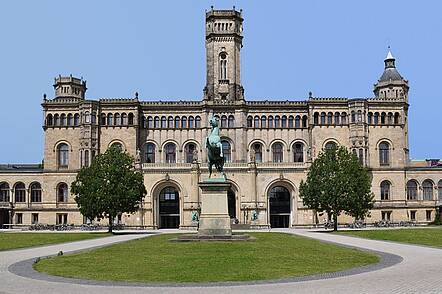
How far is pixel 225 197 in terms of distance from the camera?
1777 inches

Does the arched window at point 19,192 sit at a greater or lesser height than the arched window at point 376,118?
lesser

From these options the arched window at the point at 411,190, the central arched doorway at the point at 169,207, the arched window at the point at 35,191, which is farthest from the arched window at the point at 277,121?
the arched window at the point at 35,191

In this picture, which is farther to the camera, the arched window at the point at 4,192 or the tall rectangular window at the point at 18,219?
the arched window at the point at 4,192

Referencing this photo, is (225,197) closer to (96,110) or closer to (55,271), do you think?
(55,271)

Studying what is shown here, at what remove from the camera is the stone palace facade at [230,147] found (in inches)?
3789

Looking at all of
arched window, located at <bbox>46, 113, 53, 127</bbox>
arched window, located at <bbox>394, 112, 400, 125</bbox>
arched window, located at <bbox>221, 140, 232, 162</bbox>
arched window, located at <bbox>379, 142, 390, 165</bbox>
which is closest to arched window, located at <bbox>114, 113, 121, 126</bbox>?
arched window, located at <bbox>46, 113, 53, 127</bbox>

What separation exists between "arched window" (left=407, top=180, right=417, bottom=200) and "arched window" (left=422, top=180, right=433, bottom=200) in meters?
1.49

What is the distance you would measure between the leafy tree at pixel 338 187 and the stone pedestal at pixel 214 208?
32.8 m

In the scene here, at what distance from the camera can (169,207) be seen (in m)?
98.0

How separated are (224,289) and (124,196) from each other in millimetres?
54433

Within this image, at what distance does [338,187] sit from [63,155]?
48.6 meters

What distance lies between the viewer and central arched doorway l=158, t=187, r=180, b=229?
3851 inches

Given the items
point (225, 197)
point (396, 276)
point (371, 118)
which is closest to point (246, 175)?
point (371, 118)

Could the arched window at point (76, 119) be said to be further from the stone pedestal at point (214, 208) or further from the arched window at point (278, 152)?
the stone pedestal at point (214, 208)
